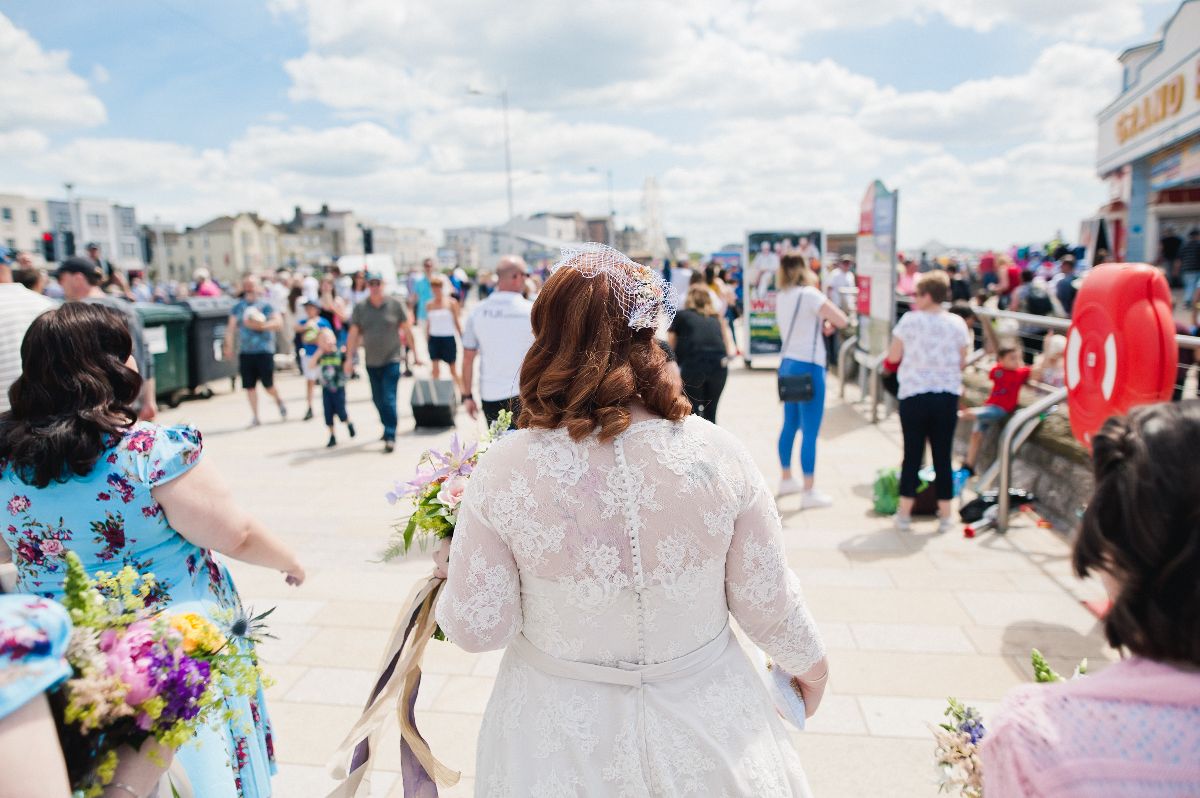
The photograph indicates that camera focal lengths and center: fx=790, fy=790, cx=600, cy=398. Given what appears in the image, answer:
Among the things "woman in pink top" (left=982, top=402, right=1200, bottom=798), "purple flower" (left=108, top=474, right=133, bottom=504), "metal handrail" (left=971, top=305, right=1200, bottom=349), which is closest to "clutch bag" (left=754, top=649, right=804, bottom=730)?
"woman in pink top" (left=982, top=402, right=1200, bottom=798)

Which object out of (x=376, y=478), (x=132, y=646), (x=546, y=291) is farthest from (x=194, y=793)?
(x=376, y=478)

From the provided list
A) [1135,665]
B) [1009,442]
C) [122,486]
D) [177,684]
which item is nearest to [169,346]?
[122,486]

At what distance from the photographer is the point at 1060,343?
21.7ft

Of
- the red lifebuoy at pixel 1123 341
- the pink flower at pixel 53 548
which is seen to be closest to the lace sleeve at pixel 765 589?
the pink flower at pixel 53 548

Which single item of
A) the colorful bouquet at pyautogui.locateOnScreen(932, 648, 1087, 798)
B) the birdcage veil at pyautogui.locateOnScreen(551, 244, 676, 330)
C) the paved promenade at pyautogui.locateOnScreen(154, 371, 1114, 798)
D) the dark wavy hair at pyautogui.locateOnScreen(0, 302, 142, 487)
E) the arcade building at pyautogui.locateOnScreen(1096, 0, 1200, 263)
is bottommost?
the paved promenade at pyautogui.locateOnScreen(154, 371, 1114, 798)

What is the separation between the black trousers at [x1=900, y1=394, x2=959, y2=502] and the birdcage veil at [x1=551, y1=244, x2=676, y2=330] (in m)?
4.24

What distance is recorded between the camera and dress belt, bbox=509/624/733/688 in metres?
1.64

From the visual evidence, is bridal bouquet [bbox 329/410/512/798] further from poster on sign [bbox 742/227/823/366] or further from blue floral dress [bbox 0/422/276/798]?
poster on sign [bbox 742/227/823/366]

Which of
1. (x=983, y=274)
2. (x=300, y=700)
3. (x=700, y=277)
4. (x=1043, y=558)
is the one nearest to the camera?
(x=300, y=700)

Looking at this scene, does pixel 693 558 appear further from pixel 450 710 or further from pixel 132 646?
pixel 450 710

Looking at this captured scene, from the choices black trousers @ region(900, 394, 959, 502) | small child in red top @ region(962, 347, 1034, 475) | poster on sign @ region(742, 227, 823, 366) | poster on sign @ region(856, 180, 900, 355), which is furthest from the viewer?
poster on sign @ region(742, 227, 823, 366)

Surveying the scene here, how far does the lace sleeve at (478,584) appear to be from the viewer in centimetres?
160

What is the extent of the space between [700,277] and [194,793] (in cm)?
518

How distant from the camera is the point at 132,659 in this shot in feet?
4.44
